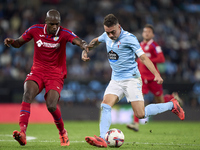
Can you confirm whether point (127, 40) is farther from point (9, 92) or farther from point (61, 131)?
point (9, 92)

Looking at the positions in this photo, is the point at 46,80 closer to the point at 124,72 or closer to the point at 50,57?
the point at 50,57

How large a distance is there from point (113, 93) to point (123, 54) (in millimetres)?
730

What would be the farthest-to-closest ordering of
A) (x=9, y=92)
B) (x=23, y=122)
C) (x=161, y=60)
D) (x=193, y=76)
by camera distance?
(x=193, y=76) → (x=9, y=92) → (x=161, y=60) → (x=23, y=122)

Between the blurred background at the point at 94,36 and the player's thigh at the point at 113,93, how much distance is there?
24.9 feet

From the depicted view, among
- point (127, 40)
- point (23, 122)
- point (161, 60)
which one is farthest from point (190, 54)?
point (23, 122)

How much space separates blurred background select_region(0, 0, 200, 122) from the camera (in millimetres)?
14242

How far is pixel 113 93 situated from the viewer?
6430mm

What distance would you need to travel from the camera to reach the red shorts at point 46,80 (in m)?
6.32

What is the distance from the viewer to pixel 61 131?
6.48 meters

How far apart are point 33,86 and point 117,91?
151cm

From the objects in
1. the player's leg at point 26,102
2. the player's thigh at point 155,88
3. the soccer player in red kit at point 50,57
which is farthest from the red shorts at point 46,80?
the player's thigh at point 155,88

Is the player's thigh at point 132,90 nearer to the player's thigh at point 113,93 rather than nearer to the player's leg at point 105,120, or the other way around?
the player's thigh at point 113,93

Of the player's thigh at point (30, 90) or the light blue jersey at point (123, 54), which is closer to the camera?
the player's thigh at point (30, 90)

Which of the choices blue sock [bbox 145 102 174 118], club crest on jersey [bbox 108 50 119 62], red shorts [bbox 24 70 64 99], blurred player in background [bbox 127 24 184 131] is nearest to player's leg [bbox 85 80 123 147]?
club crest on jersey [bbox 108 50 119 62]
